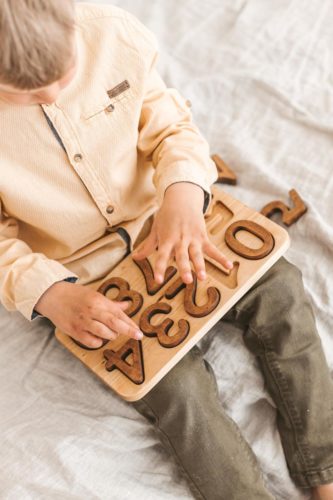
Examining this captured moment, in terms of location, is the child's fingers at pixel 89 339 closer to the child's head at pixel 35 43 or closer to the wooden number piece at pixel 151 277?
the wooden number piece at pixel 151 277

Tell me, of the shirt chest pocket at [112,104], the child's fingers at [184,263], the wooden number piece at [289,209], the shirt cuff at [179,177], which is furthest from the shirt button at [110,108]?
the wooden number piece at [289,209]

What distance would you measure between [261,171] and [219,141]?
108 millimetres

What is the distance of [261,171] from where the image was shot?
943mm

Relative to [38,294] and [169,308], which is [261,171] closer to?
[169,308]

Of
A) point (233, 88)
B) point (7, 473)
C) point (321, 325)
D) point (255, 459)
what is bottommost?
point (7, 473)

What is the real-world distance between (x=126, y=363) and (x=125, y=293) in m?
0.10

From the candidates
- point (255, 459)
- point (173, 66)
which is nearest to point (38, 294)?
point (255, 459)

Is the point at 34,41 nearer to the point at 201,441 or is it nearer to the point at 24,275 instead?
the point at 24,275

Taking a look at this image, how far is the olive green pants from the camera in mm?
713

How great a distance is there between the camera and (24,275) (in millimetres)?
722

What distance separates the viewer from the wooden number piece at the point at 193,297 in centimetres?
71

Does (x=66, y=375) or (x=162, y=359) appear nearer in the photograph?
(x=162, y=359)

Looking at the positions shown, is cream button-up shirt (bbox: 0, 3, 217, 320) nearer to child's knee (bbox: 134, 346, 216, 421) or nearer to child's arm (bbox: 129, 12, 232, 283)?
child's arm (bbox: 129, 12, 232, 283)

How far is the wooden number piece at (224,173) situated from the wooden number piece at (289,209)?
8 cm
